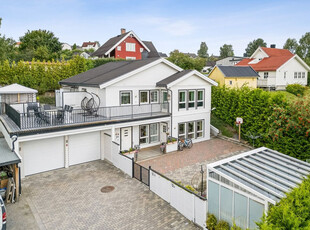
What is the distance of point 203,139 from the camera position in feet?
70.5

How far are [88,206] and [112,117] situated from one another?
686 centimetres

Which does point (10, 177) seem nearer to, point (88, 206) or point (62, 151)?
point (62, 151)

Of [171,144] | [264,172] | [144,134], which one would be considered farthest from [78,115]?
[264,172]

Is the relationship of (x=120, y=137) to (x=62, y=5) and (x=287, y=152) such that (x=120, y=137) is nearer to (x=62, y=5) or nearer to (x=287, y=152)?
(x=287, y=152)

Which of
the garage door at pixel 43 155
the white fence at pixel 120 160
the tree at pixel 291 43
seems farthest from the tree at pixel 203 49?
the garage door at pixel 43 155

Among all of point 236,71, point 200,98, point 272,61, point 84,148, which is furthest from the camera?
point 272,61

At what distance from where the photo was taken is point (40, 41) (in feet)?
166

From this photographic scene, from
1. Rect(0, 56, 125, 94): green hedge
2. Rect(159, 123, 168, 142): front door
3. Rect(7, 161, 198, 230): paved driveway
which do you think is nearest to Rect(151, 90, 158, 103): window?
Rect(159, 123, 168, 142): front door

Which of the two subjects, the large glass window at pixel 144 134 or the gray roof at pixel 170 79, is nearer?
the large glass window at pixel 144 134

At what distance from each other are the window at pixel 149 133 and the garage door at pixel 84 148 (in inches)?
141

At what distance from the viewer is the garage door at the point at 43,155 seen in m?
14.0

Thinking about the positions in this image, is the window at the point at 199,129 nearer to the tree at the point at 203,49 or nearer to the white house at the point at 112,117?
the white house at the point at 112,117

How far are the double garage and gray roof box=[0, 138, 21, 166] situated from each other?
38.7 inches

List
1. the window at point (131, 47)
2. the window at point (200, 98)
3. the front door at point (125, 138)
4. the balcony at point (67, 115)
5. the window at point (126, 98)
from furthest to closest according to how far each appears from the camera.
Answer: the window at point (131, 47) < the window at point (200, 98) < the window at point (126, 98) < the front door at point (125, 138) < the balcony at point (67, 115)
